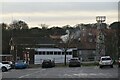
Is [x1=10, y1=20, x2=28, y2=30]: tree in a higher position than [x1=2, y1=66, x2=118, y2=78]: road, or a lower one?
higher

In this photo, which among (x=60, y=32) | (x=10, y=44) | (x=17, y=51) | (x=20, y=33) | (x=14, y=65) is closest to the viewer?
(x=14, y=65)

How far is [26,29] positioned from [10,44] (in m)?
30.6

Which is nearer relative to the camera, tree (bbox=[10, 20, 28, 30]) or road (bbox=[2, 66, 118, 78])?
road (bbox=[2, 66, 118, 78])

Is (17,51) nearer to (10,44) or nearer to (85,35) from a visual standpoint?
(10,44)

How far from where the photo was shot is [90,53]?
124688 mm

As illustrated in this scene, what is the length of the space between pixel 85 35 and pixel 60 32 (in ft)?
39.9

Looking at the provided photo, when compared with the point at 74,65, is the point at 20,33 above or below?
above

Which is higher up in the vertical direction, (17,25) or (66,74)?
(17,25)

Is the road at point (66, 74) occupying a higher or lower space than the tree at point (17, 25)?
lower

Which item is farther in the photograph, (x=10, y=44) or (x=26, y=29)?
(x=26, y=29)

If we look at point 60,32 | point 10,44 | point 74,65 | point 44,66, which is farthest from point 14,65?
point 60,32

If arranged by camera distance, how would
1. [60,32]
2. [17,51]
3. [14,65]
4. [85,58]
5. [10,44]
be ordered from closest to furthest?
[14,65], [17,51], [10,44], [85,58], [60,32]

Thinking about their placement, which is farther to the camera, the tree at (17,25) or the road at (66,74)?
the tree at (17,25)

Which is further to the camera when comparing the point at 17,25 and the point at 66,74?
the point at 17,25
